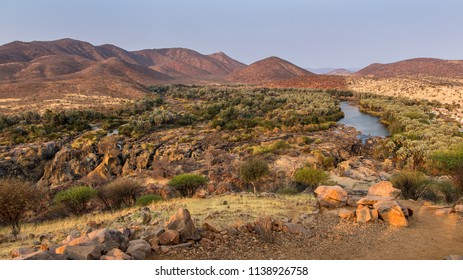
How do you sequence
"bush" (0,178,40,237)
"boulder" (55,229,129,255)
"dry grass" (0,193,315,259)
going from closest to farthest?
1. "boulder" (55,229,129,255)
2. "dry grass" (0,193,315,259)
3. "bush" (0,178,40,237)

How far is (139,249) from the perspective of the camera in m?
7.58

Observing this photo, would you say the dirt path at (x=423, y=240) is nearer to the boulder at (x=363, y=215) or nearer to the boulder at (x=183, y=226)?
the boulder at (x=363, y=215)

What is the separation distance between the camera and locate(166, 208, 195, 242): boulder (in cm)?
826

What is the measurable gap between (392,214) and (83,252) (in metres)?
9.12

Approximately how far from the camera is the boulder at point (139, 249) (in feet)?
24.3

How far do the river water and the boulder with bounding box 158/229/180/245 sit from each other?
3693 centimetres

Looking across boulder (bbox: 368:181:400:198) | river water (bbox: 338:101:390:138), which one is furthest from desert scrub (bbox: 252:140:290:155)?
boulder (bbox: 368:181:400:198)

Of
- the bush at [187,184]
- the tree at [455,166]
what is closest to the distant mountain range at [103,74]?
the bush at [187,184]

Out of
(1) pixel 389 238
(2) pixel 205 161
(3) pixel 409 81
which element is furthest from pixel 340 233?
(3) pixel 409 81

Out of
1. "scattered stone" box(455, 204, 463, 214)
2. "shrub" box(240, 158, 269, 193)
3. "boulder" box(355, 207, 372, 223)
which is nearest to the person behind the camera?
"boulder" box(355, 207, 372, 223)

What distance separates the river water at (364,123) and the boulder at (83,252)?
3865 centimetres

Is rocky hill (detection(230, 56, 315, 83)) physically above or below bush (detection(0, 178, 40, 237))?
above

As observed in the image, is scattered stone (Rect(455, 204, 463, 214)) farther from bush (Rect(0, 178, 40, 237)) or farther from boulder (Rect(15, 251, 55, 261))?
bush (Rect(0, 178, 40, 237))

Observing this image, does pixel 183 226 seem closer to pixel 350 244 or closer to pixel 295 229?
pixel 295 229
